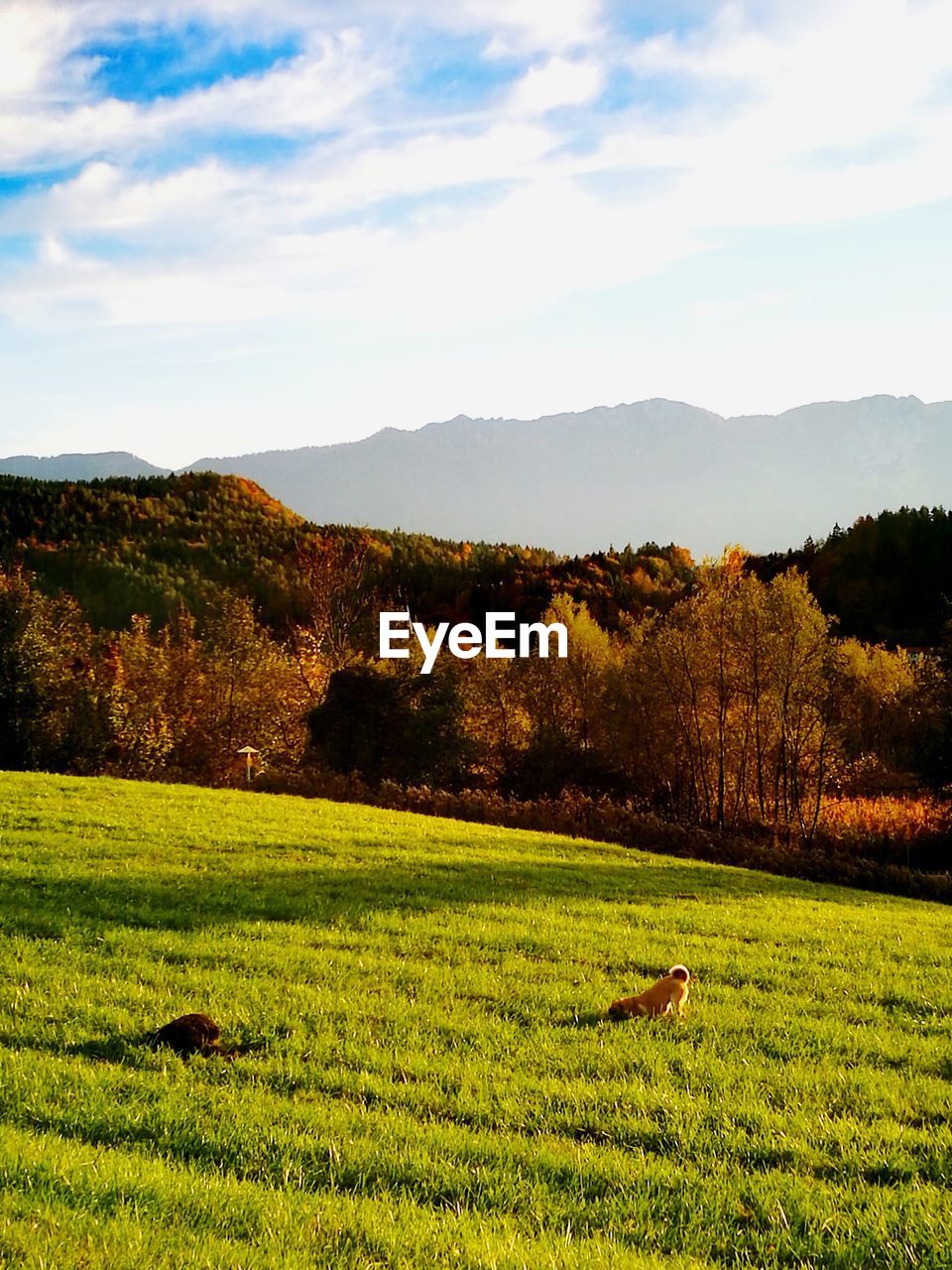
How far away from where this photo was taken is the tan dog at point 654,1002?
943 cm

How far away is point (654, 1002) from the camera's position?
9.45 metres

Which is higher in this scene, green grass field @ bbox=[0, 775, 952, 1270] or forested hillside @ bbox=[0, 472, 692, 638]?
forested hillside @ bbox=[0, 472, 692, 638]

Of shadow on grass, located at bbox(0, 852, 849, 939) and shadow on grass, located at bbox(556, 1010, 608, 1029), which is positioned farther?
shadow on grass, located at bbox(0, 852, 849, 939)

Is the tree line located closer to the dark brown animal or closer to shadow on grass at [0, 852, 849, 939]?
shadow on grass at [0, 852, 849, 939]

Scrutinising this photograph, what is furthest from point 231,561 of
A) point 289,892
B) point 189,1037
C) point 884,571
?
point 189,1037

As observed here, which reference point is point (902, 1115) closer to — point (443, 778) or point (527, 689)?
point (443, 778)

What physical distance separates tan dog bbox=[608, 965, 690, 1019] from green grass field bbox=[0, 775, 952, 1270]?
227 mm

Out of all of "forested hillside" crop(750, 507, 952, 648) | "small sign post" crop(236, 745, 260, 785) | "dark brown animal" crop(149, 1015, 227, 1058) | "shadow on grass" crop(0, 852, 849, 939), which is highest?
"forested hillside" crop(750, 507, 952, 648)

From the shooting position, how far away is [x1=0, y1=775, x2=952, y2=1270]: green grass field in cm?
534

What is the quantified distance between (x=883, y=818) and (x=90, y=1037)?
3730 cm

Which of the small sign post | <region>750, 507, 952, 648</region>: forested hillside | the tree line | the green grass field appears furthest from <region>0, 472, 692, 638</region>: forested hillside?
the green grass field

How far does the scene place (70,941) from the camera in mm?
11117

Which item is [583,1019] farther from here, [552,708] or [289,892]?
[552,708]

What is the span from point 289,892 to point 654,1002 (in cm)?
727
